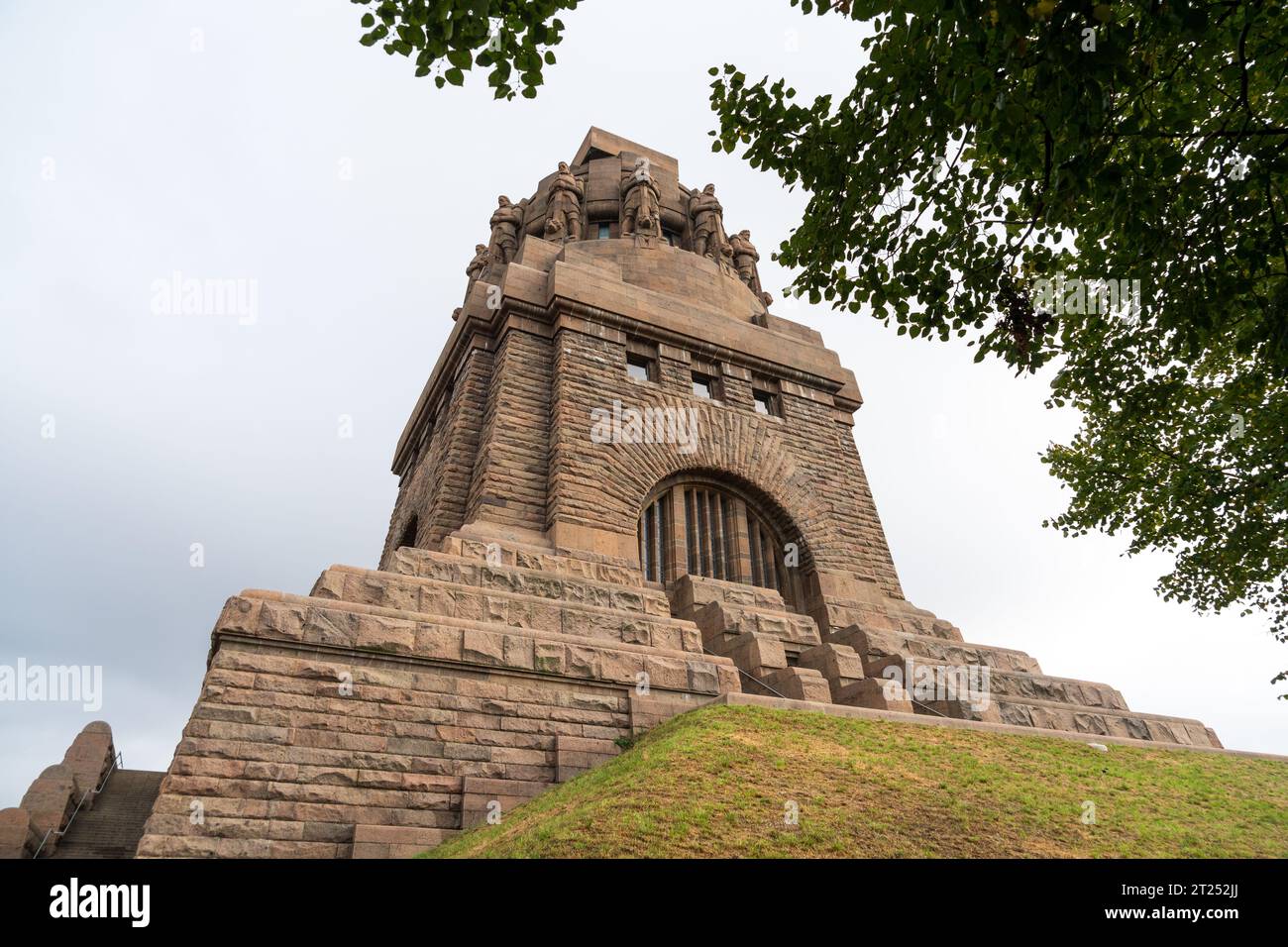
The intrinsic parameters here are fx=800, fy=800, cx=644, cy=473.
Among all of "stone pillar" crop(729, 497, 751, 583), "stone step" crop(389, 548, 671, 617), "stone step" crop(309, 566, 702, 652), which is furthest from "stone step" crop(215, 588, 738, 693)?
"stone pillar" crop(729, 497, 751, 583)

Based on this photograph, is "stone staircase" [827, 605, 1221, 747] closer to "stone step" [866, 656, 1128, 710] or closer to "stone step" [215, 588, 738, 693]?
"stone step" [866, 656, 1128, 710]

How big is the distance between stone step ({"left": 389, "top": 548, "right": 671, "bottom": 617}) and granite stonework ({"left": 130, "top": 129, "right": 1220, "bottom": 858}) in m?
0.04

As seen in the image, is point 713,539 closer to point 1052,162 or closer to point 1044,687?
point 1044,687

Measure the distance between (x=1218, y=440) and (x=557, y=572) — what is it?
12.8m

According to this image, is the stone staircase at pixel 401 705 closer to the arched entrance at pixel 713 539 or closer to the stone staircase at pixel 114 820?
the arched entrance at pixel 713 539

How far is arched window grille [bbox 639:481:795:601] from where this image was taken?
14.9 metres

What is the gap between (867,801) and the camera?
21.8 feet

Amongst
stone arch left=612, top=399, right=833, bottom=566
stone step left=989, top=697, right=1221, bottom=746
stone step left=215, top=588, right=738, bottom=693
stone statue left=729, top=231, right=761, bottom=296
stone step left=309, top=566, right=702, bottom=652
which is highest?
stone statue left=729, top=231, right=761, bottom=296

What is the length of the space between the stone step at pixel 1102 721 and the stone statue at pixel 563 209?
48.2ft

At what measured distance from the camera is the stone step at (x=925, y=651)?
12914 mm

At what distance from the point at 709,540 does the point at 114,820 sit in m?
11.8

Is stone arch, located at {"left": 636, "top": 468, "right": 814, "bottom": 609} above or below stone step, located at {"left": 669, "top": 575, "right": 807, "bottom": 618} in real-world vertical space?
above

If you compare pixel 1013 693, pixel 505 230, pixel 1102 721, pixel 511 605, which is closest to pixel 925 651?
pixel 1013 693
